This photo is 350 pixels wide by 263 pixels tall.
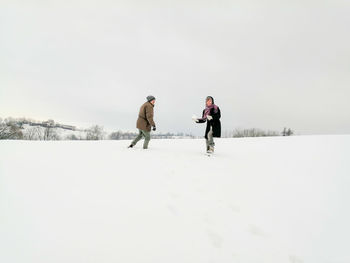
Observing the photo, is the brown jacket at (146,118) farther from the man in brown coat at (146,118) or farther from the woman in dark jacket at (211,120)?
the woman in dark jacket at (211,120)

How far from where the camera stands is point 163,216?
206 centimetres

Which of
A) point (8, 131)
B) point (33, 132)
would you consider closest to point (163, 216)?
point (8, 131)

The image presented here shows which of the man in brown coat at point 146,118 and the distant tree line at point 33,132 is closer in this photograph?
the man in brown coat at point 146,118

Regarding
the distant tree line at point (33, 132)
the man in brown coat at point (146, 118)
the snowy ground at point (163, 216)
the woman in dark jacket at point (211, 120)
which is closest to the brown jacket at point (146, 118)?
the man in brown coat at point (146, 118)

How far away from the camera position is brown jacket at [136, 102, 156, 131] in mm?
6004

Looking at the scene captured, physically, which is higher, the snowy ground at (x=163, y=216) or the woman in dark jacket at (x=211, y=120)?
the woman in dark jacket at (x=211, y=120)

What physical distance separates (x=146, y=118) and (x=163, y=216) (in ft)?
14.8

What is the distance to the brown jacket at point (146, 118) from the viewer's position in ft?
19.7

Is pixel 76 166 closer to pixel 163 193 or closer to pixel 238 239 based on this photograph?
pixel 163 193

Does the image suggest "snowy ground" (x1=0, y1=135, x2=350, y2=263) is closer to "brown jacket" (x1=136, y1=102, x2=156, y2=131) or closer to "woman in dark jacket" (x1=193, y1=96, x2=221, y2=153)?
"woman in dark jacket" (x1=193, y1=96, x2=221, y2=153)

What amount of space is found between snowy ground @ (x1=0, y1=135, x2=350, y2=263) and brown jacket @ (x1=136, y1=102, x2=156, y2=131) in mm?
2834

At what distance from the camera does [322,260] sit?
1.73m

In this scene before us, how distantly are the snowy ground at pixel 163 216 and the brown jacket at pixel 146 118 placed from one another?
9.30ft

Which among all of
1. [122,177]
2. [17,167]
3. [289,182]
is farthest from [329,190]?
[17,167]
